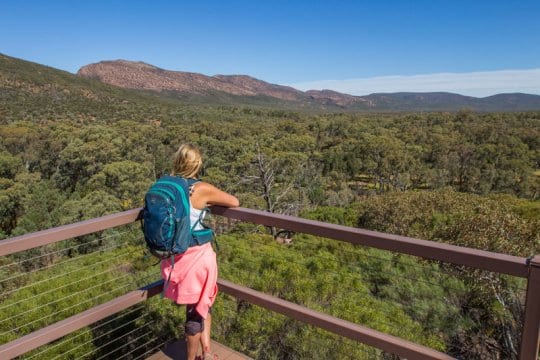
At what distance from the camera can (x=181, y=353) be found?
2.69 meters

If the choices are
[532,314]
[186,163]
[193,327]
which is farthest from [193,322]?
[532,314]

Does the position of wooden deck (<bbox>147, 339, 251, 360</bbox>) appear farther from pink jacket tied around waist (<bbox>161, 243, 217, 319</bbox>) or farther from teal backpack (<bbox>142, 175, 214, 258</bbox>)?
teal backpack (<bbox>142, 175, 214, 258</bbox>)

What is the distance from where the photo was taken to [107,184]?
97.0ft

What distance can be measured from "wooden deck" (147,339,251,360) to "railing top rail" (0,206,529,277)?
105 cm

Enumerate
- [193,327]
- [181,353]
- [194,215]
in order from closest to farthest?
[194,215]
[193,327]
[181,353]

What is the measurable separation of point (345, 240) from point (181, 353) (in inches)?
62.7

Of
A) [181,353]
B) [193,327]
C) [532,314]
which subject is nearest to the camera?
[532,314]

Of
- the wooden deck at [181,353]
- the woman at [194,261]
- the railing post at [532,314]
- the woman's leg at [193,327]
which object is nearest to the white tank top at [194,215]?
the woman at [194,261]

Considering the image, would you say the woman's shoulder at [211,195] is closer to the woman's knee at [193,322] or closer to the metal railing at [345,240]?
the metal railing at [345,240]

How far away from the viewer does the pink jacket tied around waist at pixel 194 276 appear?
6.93 feet

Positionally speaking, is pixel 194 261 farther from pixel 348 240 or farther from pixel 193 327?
pixel 348 240

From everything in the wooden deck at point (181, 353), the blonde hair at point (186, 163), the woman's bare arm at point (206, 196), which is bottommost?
the wooden deck at point (181, 353)

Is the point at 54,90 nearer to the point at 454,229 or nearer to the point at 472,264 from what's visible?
the point at 454,229

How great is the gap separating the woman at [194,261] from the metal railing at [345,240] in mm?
272
